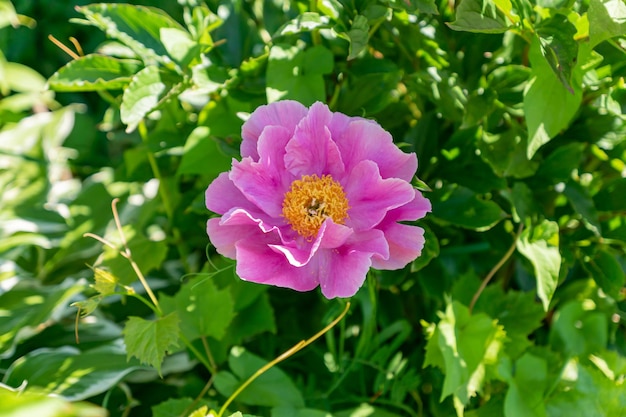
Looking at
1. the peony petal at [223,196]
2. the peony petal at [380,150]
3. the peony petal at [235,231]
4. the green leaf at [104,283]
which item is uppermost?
the peony petal at [380,150]

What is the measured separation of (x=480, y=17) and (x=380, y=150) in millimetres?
149

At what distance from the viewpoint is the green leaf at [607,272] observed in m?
0.70

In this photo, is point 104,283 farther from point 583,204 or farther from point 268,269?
point 583,204

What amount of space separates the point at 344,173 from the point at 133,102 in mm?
215

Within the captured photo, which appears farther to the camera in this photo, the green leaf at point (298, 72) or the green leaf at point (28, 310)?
the green leaf at point (28, 310)

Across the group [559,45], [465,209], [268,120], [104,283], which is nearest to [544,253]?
[465,209]

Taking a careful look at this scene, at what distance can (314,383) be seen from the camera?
0.75m

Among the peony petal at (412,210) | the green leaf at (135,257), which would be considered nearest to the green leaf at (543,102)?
the peony petal at (412,210)

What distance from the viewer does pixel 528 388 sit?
2.16 feet

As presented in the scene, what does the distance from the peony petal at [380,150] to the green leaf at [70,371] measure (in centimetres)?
38

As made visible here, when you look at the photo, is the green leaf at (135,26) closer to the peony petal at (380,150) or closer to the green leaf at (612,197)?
the peony petal at (380,150)

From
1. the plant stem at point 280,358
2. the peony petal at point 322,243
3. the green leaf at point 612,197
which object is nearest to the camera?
the peony petal at point 322,243

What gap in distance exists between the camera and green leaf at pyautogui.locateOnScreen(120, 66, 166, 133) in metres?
0.61

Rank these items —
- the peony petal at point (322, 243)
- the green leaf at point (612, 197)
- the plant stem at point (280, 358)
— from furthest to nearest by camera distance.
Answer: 1. the green leaf at point (612, 197)
2. the plant stem at point (280, 358)
3. the peony petal at point (322, 243)
